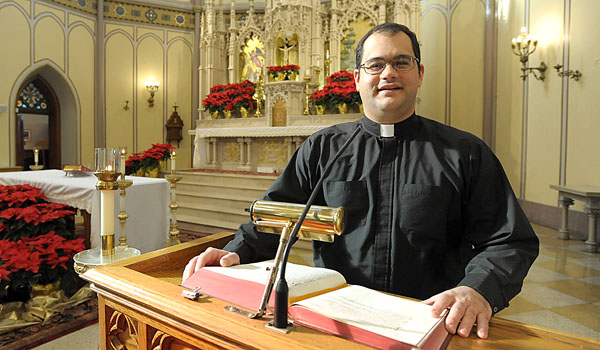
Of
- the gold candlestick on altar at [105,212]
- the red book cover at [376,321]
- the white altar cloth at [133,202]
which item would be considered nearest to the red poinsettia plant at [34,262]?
the white altar cloth at [133,202]

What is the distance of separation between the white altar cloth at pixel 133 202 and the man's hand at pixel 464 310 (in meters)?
3.26

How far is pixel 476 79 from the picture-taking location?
845 centimetres

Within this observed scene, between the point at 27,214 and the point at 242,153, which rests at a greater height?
the point at 242,153

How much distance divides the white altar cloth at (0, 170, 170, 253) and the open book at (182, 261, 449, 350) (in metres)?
2.88

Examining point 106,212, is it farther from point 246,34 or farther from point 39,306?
point 246,34

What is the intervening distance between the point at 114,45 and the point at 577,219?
10.2 meters

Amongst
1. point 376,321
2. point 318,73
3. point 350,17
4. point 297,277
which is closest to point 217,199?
point 318,73

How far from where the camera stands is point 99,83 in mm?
9945

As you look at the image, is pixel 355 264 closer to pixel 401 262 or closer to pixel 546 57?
pixel 401 262

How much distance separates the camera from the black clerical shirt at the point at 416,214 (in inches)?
52.7

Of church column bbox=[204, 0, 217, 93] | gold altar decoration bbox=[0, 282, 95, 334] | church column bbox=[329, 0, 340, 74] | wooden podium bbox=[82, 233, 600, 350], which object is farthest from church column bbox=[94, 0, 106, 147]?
wooden podium bbox=[82, 233, 600, 350]

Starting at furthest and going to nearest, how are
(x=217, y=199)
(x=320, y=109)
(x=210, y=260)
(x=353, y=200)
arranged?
(x=320, y=109) → (x=217, y=199) → (x=353, y=200) → (x=210, y=260)

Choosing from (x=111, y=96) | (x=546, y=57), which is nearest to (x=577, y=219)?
(x=546, y=57)

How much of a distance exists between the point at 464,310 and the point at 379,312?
0.65ft
